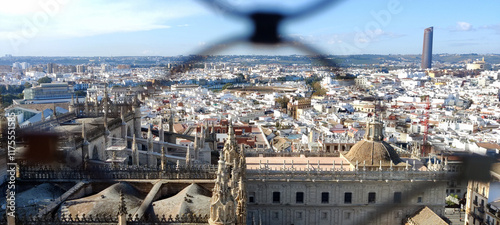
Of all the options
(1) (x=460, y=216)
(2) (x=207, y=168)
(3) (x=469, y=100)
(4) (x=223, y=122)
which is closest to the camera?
(2) (x=207, y=168)

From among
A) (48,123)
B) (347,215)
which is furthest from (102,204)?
(347,215)

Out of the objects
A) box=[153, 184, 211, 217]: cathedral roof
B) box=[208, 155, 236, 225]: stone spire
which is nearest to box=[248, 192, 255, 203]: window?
box=[153, 184, 211, 217]: cathedral roof

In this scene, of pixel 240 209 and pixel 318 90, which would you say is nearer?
pixel 240 209

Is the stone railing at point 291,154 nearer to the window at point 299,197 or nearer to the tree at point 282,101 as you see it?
the window at point 299,197

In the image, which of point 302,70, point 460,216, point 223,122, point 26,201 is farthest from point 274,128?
point 302,70

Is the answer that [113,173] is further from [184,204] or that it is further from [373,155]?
[373,155]

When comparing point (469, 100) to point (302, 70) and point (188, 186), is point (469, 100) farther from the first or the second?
point (188, 186)

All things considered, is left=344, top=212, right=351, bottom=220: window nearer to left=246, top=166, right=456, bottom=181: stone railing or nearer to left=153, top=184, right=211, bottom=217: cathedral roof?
left=246, top=166, right=456, bottom=181: stone railing

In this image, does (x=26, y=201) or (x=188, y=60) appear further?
(x=26, y=201)
